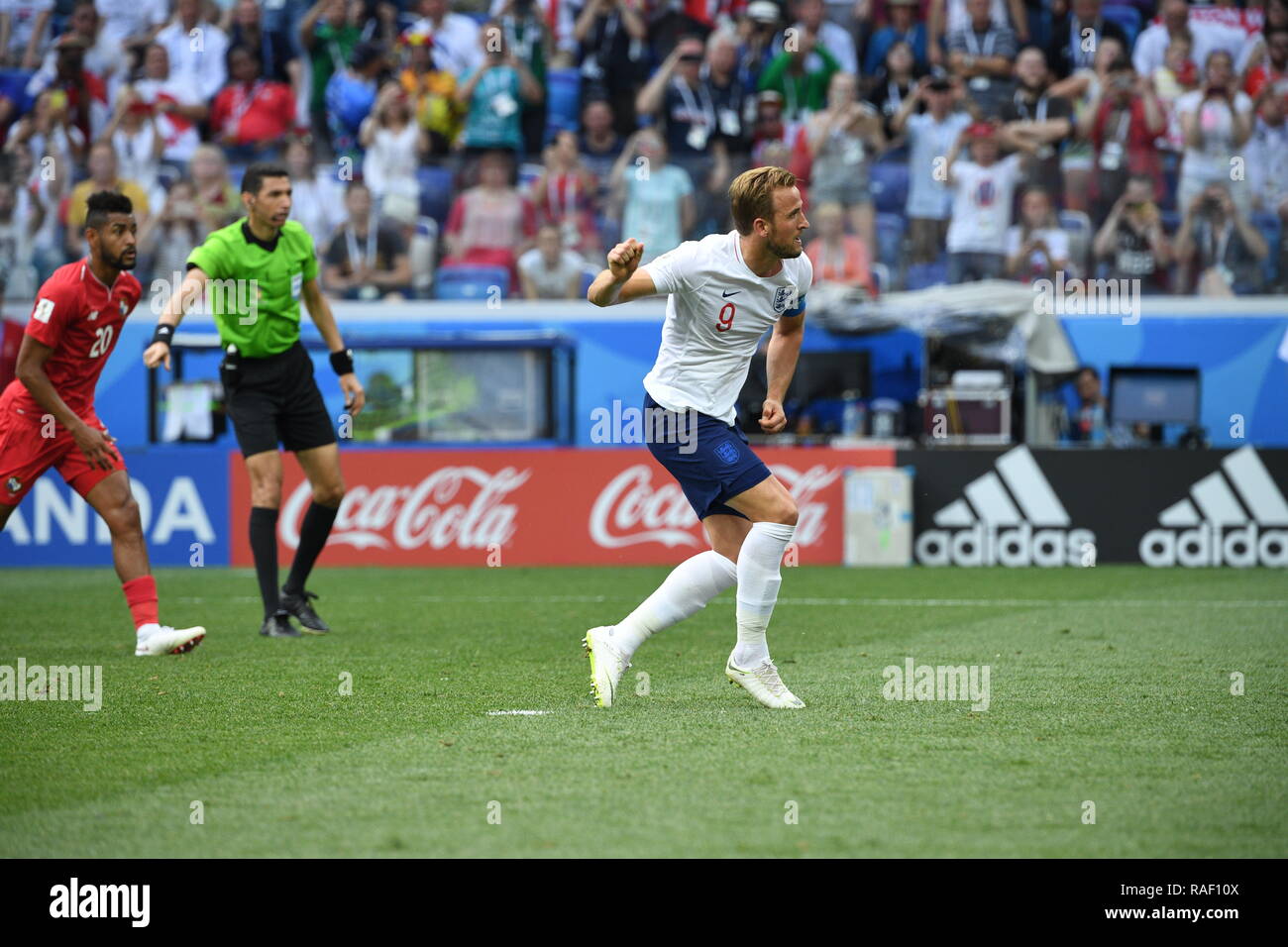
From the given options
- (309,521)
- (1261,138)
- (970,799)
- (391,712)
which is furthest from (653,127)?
(970,799)

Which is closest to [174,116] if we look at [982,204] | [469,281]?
[469,281]

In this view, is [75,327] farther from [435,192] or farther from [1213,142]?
[1213,142]

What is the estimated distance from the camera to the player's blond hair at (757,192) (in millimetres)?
6172

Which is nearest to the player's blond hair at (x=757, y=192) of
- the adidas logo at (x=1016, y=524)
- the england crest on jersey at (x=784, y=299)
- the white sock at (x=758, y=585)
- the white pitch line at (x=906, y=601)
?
the england crest on jersey at (x=784, y=299)

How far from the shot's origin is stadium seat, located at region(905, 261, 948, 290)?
17328 mm

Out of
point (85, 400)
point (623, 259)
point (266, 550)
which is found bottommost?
point (266, 550)

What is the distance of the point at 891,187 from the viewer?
A: 57.8ft

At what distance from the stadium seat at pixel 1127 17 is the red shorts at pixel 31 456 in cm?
1404

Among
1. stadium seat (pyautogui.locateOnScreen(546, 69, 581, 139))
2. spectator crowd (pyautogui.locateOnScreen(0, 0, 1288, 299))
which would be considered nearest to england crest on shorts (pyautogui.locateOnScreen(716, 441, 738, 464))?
spectator crowd (pyautogui.locateOnScreen(0, 0, 1288, 299))

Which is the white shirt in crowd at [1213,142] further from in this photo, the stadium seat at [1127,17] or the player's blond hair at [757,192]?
the player's blond hair at [757,192]

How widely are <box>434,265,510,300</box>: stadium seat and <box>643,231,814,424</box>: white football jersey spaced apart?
11.3 meters

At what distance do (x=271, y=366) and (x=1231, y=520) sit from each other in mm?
8782

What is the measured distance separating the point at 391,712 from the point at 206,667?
1781 millimetres
